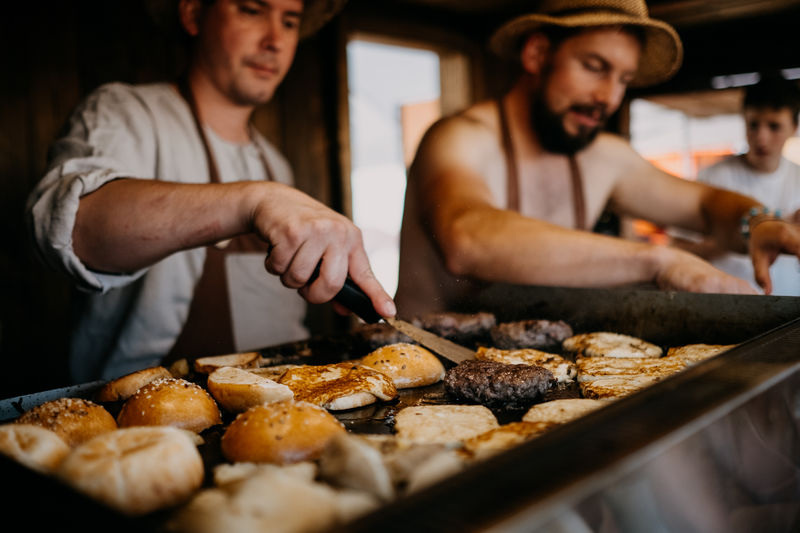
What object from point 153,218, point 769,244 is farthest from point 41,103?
point 769,244

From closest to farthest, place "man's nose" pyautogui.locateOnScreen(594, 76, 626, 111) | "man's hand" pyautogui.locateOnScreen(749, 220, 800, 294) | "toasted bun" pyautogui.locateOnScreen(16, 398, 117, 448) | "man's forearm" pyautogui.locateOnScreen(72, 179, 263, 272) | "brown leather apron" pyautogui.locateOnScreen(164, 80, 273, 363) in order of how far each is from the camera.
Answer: "toasted bun" pyautogui.locateOnScreen(16, 398, 117, 448) → "man's forearm" pyautogui.locateOnScreen(72, 179, 263, 272) → "man's hand" pyautogui.locateOnScreen(749, 220, 800, 294) → "brown leather apron" pyautogui.locateOnScreen(164, 80, 273, 363) → "man's nose" pyautogui.locateOnScreen(594, 76, 626, 111)

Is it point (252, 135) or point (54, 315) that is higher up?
point (252, 135)

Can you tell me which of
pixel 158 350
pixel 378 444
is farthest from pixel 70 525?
pixel 158 350

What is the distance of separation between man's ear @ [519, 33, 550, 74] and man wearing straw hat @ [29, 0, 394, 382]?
1082 mm

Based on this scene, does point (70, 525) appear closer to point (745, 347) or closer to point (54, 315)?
point (745, 347)

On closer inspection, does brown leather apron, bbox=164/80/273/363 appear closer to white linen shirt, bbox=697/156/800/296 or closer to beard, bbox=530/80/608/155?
beard, bbox=530/80/608/155

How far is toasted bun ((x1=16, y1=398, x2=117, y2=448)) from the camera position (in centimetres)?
104

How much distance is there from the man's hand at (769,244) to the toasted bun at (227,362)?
6.05 feet

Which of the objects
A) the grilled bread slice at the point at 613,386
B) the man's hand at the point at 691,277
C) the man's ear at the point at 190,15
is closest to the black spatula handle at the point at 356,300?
the grilled bread slice at the point at 613,386

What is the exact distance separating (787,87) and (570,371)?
3.62 m

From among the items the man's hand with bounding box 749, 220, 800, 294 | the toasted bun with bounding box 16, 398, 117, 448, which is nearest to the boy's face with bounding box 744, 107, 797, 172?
the man's hand with bounding box 749, 220, 800, 294

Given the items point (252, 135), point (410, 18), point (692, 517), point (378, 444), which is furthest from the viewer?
point (410, 18)

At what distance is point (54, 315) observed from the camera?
295 centimetres

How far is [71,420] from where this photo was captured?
106cm
